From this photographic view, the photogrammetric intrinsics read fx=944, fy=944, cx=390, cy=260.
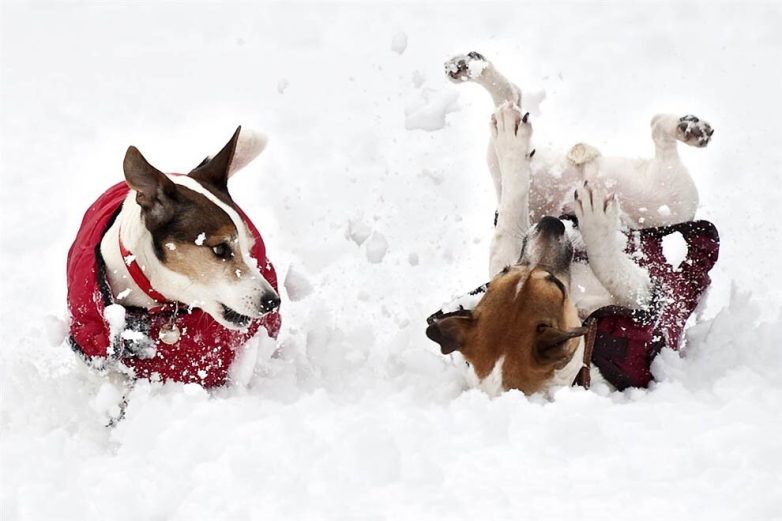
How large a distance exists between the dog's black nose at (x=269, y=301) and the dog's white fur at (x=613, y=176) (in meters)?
1.34

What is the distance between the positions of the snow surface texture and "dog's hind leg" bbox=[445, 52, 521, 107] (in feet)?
1.05

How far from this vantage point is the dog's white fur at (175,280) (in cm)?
408

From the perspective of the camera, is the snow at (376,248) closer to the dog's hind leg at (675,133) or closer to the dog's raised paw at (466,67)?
the dog's raised paw at (466,67)

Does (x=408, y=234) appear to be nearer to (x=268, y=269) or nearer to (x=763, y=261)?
(x=268, y=269)

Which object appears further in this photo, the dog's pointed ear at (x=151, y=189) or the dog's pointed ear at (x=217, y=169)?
the dog's pointed ear at (x=217, y=169)

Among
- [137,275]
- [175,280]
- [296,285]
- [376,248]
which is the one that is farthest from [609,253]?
[137,275]

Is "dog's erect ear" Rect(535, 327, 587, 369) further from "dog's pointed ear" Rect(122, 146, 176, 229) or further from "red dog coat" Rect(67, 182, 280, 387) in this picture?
"dog's pointed ear" Rect(122, 146, 176, 229)

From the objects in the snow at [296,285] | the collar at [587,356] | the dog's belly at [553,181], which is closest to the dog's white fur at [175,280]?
the snow at [296,285]

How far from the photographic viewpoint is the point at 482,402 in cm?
342

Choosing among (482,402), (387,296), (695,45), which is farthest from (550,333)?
(695,45)

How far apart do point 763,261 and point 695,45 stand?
2008 mm

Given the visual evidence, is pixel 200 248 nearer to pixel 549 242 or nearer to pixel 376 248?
pixel 376 248

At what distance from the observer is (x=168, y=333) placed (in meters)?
4.20

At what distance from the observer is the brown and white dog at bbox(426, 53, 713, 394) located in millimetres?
3682
